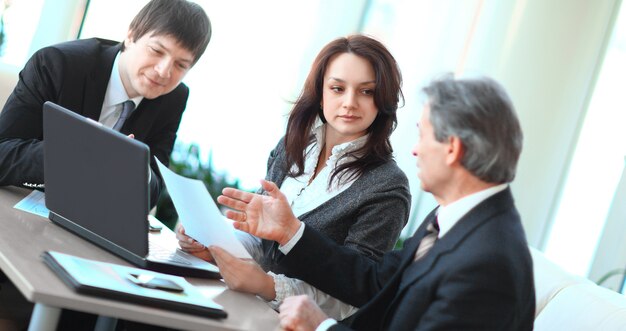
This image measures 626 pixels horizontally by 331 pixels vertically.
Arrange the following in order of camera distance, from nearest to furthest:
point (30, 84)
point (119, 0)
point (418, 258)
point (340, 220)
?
point (418, 258) < point (340, 220) < point (30, 84) < point (119, 0)

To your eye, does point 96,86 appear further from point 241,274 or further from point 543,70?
point 543,70

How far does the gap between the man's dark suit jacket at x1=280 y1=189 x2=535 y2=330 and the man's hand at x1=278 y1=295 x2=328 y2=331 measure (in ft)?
0.25

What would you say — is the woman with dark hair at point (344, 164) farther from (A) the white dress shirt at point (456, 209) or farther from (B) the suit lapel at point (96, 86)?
(B) the suit lapel at point (96, 86)

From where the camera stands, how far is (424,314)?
1.62m

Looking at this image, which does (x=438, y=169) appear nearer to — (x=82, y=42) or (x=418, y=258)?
(x=418, y=258)

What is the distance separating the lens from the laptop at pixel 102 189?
1.79 metres

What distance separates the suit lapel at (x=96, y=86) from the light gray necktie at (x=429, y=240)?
120 centimetres

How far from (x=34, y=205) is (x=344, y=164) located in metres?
0.86

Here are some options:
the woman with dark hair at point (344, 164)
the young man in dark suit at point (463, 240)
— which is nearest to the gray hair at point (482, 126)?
the young man in dark suit at point (463, 240)

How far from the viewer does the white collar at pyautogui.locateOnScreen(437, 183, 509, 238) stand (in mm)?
1648

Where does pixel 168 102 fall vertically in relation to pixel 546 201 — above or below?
above

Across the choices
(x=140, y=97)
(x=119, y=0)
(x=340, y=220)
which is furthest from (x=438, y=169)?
(x=119, y=0)

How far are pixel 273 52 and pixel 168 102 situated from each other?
1.86 metres

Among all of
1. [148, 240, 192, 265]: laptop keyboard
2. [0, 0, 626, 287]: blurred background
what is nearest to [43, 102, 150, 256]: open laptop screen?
[148, 240, 192, 265]: laptop keyboard
